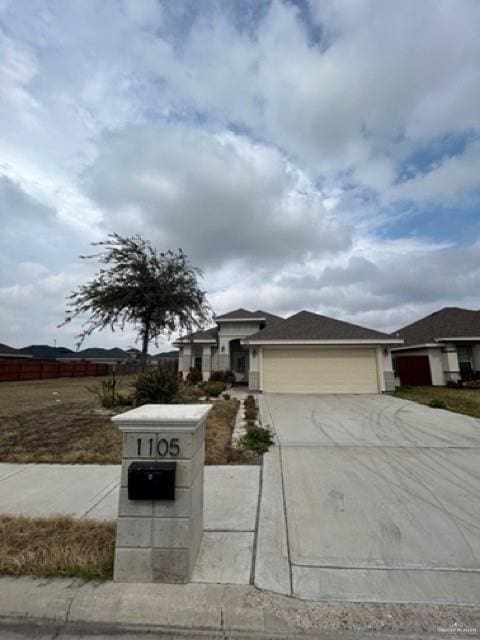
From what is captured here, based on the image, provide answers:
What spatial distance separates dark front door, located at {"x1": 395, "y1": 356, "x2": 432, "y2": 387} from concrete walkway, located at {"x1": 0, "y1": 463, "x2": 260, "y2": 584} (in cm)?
1700

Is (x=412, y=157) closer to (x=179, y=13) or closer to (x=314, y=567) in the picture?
(x=179, y=13)

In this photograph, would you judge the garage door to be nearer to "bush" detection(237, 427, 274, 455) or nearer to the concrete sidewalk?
"bush" detection(237, 427, 274, 455)

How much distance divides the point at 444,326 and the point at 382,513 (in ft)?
62.3

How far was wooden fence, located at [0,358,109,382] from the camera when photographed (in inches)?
919

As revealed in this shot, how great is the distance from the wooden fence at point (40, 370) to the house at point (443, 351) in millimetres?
27076

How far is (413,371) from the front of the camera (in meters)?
19.3

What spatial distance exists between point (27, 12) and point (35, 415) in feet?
30.5

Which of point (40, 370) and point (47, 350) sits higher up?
point (47, 350)

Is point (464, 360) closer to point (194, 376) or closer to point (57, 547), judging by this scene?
point (194, 376)

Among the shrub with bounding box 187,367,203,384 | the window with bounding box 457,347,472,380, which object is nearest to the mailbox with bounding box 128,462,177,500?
the shrub with bounding box 187,367,203,384

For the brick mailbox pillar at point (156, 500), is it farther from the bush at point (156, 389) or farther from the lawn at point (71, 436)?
the bush at point (156, 389)

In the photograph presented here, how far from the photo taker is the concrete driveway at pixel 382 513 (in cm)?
233

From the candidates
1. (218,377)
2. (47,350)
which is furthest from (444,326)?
(47,350)

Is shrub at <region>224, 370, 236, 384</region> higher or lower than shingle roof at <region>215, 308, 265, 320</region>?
lower
